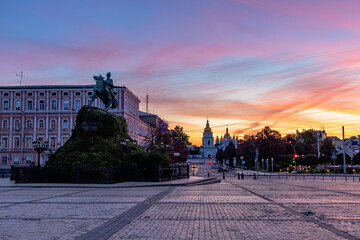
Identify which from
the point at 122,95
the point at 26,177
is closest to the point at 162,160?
the point at 26,177

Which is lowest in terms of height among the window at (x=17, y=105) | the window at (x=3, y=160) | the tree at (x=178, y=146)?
the window at (x=3, y=160)

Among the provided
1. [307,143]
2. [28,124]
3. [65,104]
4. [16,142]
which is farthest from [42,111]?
[307,143]

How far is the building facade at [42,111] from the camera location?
269ft

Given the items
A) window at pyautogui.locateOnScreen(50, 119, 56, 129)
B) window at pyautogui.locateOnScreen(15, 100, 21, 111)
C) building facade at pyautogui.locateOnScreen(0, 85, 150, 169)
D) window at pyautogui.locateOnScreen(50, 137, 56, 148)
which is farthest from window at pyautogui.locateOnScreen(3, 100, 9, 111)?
window at pyautogui.locateOnScreen(50, 137, 56, 148)

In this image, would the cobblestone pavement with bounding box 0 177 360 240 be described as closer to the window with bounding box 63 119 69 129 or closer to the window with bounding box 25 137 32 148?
the window with bounding box 63 119 69 129

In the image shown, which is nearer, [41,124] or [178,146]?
[41,124]

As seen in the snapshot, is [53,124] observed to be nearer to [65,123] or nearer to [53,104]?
[65,123]

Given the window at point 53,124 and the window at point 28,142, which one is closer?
the window at point 28,142

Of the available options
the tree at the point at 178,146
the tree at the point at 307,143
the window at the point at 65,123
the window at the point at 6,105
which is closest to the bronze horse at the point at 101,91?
the tree at the point at 178,146

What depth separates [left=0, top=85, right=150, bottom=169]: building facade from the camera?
269 ft

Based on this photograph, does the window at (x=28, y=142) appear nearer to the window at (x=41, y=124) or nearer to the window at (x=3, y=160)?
the window at (x=41, y=124)

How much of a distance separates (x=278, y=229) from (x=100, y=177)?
22394 mm

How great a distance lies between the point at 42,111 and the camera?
82812 mm

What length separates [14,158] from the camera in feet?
263
